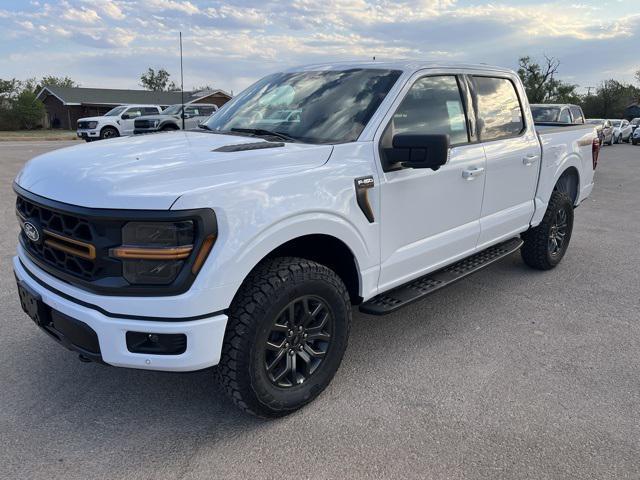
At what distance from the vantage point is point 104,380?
3279 millimetres

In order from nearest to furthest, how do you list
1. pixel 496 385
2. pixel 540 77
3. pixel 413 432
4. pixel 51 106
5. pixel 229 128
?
1. pixel 413 432
2. pixel 496 385
3. pixel 229 128
4. pixel 51 106
5. pixel 540 77

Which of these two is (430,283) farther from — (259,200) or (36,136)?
(36,136)

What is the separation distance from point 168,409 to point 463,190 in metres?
2.45

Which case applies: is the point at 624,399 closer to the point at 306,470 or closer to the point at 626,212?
the point at 306,470

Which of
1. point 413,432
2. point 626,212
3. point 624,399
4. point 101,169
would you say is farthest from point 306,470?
point 626,212

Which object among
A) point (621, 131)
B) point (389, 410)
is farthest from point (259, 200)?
point (621, 131)

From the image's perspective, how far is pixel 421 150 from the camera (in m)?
3.00

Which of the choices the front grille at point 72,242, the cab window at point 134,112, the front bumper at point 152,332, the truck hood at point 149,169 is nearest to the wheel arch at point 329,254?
the truck hood at point 149,169

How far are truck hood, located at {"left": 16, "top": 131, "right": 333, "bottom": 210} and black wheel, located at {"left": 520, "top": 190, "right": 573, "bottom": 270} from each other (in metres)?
3.12

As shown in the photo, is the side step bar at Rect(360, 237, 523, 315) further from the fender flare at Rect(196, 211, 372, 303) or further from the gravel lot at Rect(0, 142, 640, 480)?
the gravel lot at Rect(0, 142, 640, 480)

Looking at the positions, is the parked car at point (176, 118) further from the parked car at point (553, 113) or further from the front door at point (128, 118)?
the parked car at point (553, 113)

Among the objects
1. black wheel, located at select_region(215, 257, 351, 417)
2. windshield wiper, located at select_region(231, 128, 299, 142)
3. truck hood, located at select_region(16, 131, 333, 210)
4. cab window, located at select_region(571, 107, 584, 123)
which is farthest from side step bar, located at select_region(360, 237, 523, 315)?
cab window, located at select_region(571, 107, 584, 123)

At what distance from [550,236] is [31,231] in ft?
15.2

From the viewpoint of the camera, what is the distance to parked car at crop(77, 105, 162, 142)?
2516 cm
